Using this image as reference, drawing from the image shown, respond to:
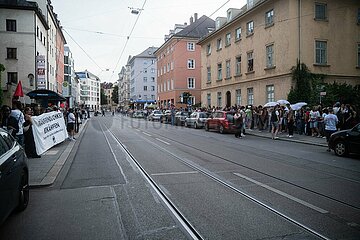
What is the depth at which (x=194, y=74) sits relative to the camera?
58125mm

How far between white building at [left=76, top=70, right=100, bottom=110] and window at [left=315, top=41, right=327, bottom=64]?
123 meters

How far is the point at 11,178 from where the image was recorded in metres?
4.54

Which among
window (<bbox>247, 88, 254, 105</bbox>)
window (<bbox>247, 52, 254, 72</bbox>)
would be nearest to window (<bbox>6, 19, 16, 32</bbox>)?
window (<bbox>247, 52, 254, 72</bbox>)

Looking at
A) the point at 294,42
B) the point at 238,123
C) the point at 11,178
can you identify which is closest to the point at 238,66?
the point at 294,42

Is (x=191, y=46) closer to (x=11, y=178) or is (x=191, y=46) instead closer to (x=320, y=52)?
(x=320, y=52)

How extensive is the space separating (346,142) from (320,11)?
59.0 ft

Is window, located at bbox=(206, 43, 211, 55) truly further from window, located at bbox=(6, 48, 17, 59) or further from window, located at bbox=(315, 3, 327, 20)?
window, located at bbox=(6, 48, 17, 59)

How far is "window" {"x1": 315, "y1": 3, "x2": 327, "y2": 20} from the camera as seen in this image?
2541cm

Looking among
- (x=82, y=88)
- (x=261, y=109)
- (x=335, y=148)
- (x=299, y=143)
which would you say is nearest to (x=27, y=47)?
(x=261, y=109)

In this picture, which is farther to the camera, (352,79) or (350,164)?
(352,79)

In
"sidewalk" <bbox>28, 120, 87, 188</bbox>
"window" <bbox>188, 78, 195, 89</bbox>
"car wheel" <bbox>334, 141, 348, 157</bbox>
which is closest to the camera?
"sidewalk" <bbox>28, 120, 87, 188</bbox>

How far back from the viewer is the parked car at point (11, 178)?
4.18 m

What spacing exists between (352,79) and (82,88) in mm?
133425

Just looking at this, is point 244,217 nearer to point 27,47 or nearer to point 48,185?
point 48,185
